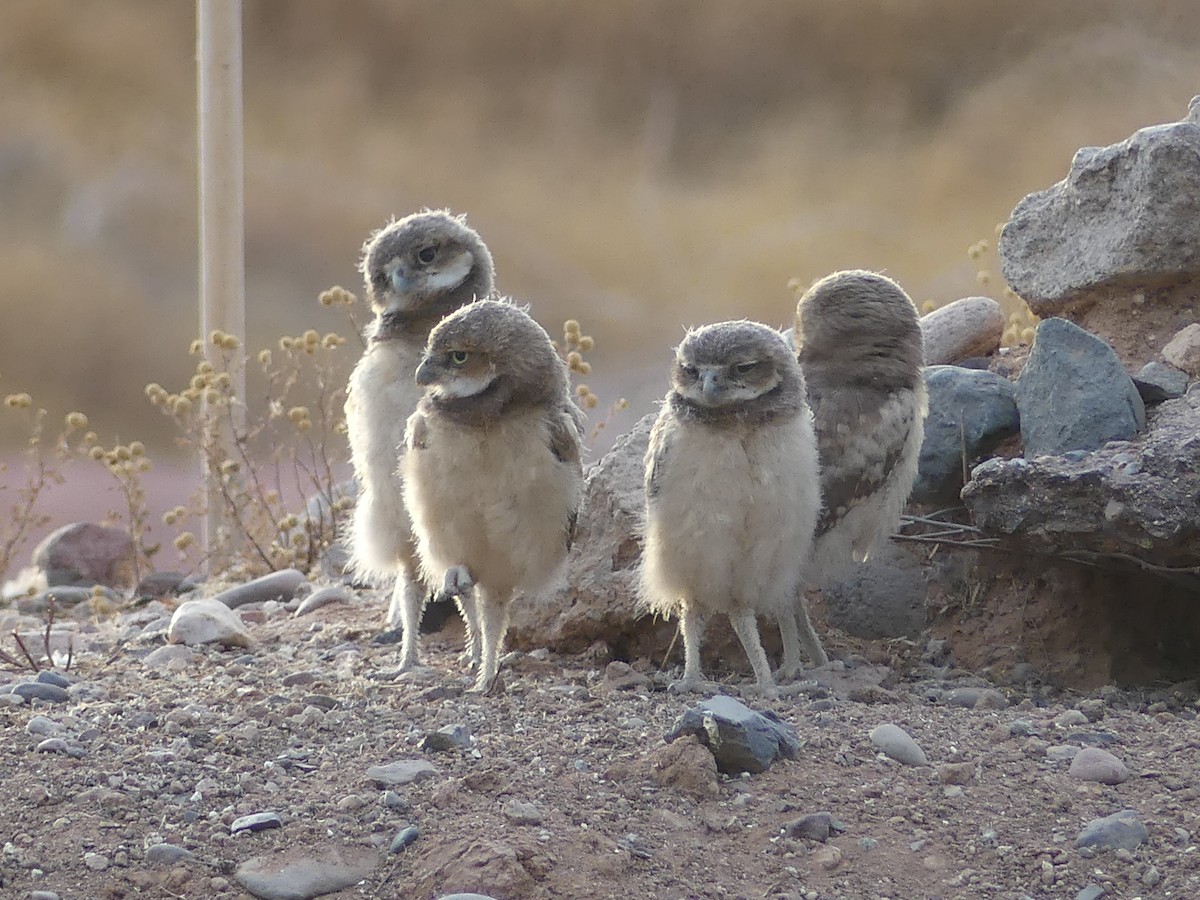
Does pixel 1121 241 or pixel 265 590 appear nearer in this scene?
pixel 1121 241

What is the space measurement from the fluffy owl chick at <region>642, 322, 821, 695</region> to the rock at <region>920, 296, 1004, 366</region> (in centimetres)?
181

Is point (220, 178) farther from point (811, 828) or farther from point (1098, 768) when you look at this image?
point (1098, 768)

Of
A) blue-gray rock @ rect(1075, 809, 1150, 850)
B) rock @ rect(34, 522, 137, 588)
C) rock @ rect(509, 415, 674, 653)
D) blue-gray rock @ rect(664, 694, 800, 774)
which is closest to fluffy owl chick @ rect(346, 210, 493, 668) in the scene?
rock @ rect(509, 415, 674, 653)

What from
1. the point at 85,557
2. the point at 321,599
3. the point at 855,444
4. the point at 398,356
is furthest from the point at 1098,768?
the point at 85,557

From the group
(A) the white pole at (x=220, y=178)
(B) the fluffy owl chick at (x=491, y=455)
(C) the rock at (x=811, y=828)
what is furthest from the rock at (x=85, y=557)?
(C) the rock at (x=811, y=828)

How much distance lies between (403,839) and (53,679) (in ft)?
6.72

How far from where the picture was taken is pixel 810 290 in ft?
16.5

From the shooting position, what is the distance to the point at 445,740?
3.69m

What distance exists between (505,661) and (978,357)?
2.48 metres

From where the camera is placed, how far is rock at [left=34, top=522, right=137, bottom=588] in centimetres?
862

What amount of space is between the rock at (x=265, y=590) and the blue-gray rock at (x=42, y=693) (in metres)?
2.16

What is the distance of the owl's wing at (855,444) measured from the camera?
4594mm

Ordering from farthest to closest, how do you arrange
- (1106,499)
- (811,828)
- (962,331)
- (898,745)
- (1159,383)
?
(962,331)
(1159,383)
(1106,499)
(898,745)
(811,828)

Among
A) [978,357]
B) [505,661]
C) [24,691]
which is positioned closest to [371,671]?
[505,661]
